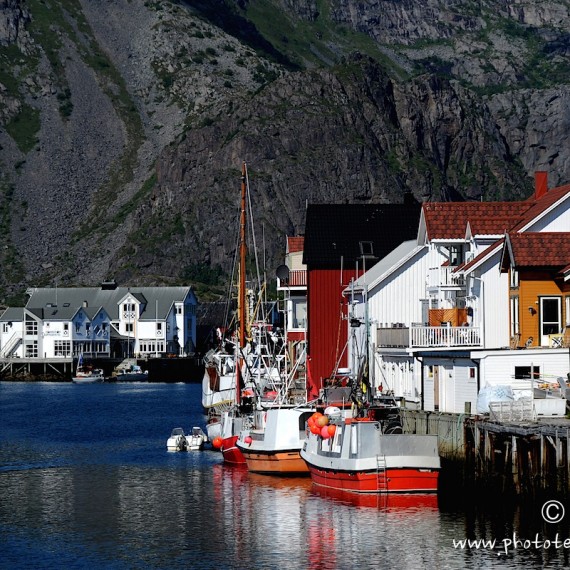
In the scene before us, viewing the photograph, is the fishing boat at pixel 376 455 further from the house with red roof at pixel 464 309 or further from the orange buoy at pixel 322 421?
the house with red roof at pixel 464 309

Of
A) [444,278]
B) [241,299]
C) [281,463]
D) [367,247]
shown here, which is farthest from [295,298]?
[281,463]

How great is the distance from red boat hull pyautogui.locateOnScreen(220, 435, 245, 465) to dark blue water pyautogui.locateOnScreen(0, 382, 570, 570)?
28.0 inches

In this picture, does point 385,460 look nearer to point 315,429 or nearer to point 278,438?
point 315,429

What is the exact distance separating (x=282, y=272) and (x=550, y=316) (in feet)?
141

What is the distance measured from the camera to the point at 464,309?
244 ft

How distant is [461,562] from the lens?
5353 cm

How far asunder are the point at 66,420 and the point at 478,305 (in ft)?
210

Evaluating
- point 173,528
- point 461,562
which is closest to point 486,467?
point 461,562

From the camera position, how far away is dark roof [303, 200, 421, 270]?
10162 centimetres

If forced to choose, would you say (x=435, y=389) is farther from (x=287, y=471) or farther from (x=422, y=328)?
(x=287, y=471)

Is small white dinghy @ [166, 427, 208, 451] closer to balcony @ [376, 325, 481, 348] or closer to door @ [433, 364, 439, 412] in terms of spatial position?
balcony @ [376, 325, 481, 348]

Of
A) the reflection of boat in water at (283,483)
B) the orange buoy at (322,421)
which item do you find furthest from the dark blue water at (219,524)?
the orange buoy at (322,421)

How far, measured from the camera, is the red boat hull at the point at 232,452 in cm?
8038

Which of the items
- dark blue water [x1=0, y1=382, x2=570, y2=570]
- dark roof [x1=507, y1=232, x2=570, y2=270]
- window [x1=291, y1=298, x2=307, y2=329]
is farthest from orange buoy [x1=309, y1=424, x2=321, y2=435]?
window [x1=291, y1=298, x2=307, y2=329]
